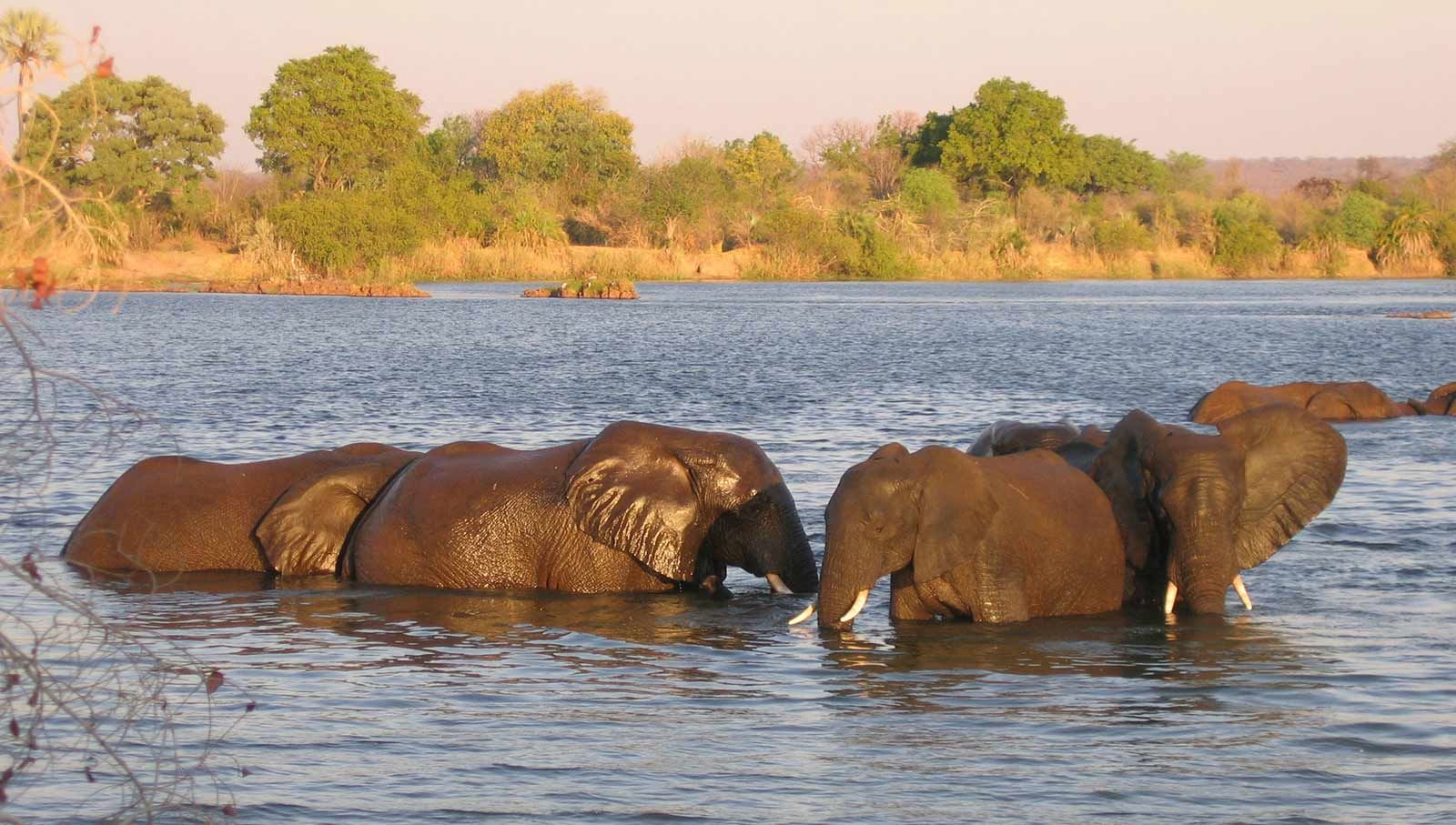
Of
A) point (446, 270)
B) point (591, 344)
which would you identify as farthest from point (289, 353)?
point (446, 270)

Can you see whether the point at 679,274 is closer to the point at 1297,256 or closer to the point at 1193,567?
the point at 1297,256

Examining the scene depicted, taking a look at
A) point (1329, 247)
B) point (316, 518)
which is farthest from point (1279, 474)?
point (1329, 247)

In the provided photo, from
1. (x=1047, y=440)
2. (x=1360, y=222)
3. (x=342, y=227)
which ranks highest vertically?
(x=1360, y=222)

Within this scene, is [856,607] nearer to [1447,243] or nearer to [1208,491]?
[1208,491]

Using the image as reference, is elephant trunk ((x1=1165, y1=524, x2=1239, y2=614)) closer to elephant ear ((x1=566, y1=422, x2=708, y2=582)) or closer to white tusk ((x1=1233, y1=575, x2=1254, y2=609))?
white tusk ((x1=1233, y1=575, x2=1254, y2=609))

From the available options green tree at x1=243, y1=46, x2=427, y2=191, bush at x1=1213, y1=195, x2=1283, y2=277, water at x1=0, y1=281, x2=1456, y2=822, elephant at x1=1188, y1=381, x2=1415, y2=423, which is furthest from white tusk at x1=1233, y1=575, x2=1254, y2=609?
bush at x1=1213, y1=195, x2=1283, y2=277

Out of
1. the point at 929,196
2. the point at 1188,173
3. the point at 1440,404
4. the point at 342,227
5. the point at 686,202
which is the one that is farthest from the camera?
the point at 1188,173

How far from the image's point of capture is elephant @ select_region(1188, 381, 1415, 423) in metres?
20.9

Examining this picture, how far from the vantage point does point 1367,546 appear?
12.6 m

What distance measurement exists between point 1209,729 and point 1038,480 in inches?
85.3

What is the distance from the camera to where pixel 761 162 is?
11162 cm

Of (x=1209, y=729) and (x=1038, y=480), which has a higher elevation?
(x=1038, y=480)

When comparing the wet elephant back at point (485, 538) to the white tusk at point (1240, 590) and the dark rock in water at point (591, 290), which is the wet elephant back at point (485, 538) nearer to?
the white tusk at point (1240, 590)

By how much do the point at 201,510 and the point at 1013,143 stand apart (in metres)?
92.3
